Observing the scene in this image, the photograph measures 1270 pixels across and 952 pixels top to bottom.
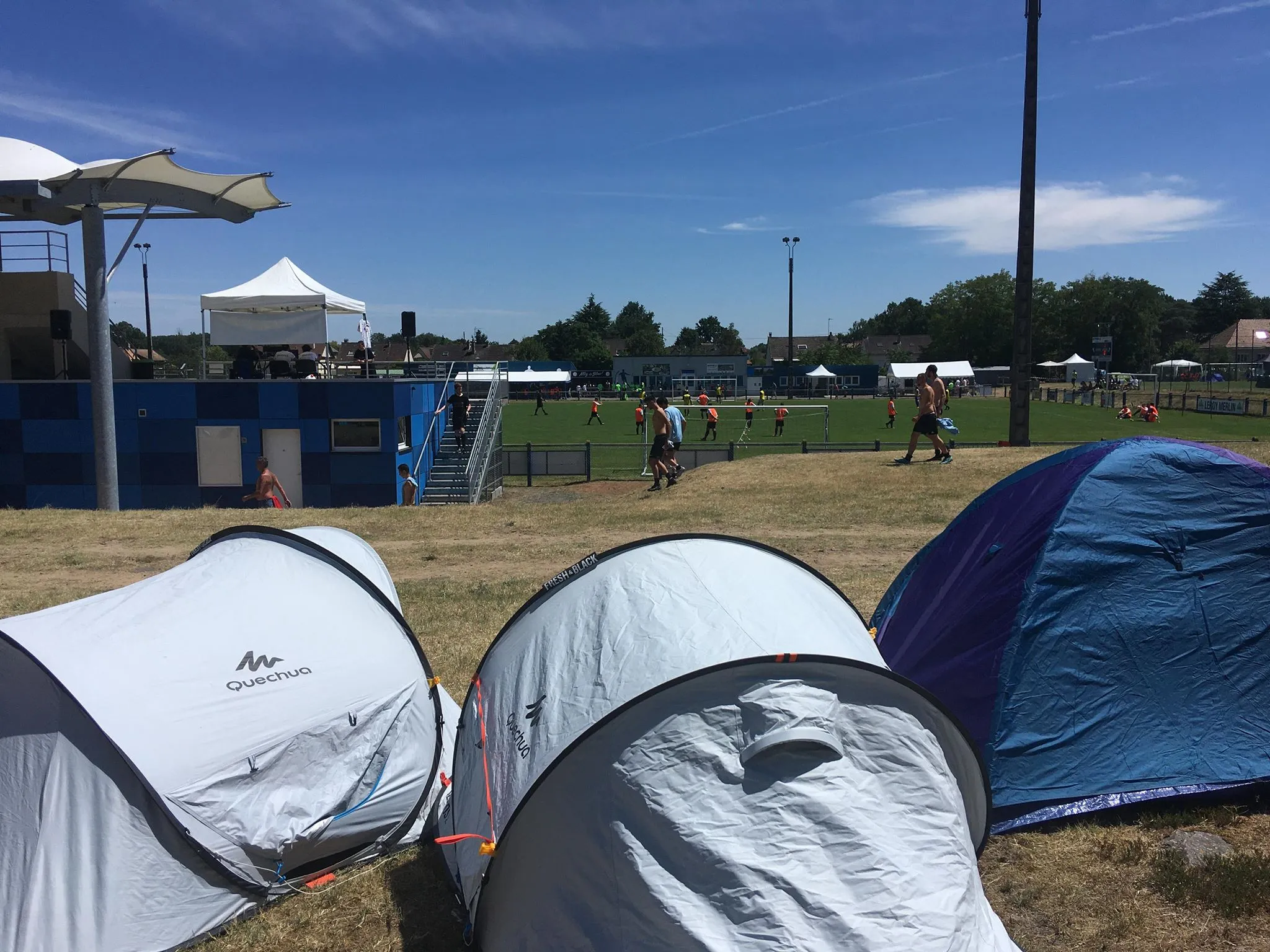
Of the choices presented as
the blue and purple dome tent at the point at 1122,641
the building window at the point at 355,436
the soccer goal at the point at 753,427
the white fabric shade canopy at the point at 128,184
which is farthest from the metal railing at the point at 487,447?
the blue and purple dome tent at the point at 1122,641

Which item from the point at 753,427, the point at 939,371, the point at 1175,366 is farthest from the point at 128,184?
the point at 1175,366

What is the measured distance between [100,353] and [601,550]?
51.6 feet

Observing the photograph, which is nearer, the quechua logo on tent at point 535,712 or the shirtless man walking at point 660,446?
the quechua logo on tent at point 535,712

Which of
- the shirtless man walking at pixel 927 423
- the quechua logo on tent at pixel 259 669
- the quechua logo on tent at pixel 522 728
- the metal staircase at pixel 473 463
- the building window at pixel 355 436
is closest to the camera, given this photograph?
the quechua logo on tent at pixel 522 728

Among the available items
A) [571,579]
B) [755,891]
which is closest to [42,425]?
[571,579]

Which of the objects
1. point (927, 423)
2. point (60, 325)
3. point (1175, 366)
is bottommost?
point (927, 423)

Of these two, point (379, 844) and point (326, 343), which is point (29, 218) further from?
point (379, 844)

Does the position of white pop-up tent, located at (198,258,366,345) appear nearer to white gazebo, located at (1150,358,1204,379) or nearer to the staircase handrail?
the staircase handrail

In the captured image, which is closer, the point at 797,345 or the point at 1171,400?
the point at 1171,400

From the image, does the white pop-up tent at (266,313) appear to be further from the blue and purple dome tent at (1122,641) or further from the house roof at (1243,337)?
the house roof at (1243,337)

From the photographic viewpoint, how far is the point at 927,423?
18.0m

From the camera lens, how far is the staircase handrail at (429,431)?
82.8 feet

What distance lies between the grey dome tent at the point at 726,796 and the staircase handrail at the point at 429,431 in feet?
64.7

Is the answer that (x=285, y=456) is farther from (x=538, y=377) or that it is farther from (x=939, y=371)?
(x=939, y=371)
